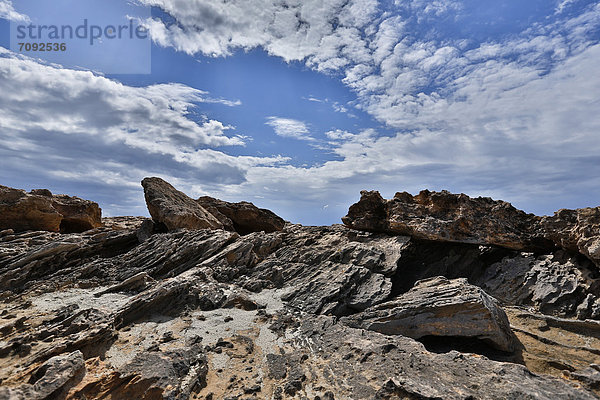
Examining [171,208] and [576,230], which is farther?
[171,208]

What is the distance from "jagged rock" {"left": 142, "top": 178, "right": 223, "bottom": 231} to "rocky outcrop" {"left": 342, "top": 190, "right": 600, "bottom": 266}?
50.9 feet

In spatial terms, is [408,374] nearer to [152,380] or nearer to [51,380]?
[152,380]

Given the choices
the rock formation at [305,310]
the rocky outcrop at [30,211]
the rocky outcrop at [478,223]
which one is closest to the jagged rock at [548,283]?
the rock formation at [305,310]

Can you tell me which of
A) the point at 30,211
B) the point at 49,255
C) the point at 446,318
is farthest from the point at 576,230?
the point at 30,211

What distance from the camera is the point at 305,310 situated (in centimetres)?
1880


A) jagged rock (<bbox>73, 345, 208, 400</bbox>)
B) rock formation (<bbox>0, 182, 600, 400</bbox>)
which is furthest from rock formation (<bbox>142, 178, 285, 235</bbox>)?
jagged rock (<bbox>73, 345, 208, 400</bbox>)

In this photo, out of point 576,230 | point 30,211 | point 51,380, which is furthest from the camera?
point 30,211

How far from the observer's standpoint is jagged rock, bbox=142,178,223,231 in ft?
95.5

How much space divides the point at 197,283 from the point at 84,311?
6143 mm

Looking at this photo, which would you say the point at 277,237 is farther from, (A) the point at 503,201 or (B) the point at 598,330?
(B) the point at 598,330

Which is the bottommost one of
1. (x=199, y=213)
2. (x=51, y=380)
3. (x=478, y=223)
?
(x=51, y=380)

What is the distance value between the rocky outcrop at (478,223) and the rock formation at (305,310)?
161 mm

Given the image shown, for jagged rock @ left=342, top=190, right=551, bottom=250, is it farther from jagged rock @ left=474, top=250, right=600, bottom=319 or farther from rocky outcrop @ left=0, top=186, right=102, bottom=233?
rocky outcrop @ left=0, top=186, right=102, bottom=233

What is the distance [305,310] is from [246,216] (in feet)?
76.5
